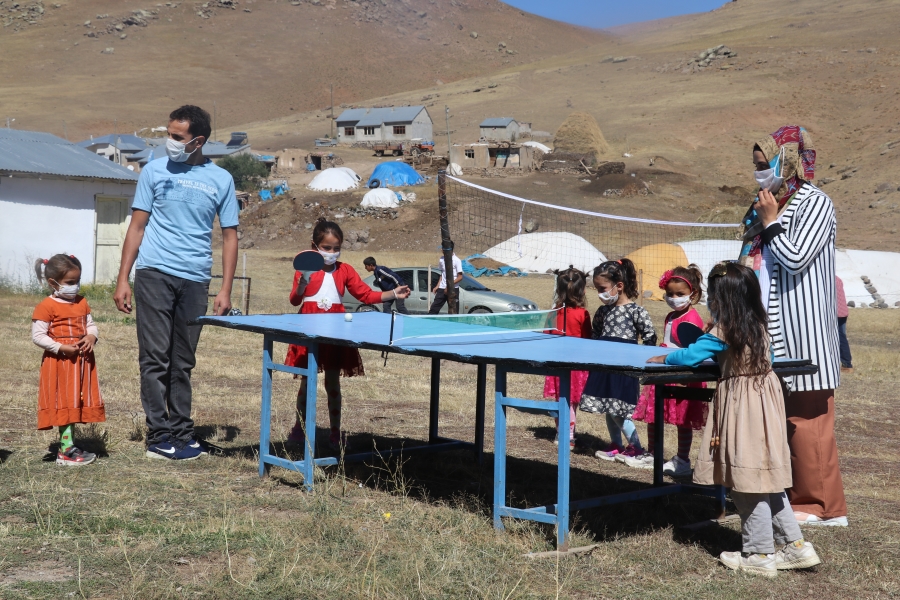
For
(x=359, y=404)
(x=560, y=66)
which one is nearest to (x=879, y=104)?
(x=560, y=66)

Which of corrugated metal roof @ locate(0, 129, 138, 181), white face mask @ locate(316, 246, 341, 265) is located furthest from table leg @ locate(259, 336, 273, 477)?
corrugated metal roof @ locate(0, 129, 138, 181)

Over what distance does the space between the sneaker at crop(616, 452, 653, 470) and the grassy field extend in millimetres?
89

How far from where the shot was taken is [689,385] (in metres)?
6.23

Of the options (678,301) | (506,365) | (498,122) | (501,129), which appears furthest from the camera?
(498,122)

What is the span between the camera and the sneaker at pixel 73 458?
5.35m

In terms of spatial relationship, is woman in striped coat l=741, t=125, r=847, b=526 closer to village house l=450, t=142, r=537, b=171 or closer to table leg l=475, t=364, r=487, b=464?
table leg l=475, t=364, r=487, b=464

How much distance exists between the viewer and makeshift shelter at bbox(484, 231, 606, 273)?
2814 centimetres

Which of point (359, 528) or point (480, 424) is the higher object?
point (480, 424)

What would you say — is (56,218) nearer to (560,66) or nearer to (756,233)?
(756,233)

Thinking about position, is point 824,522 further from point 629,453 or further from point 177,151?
point 177,151

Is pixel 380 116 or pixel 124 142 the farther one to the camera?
pixel 380 116

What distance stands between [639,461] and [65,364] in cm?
371

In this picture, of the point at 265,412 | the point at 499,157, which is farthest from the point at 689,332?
the point at 499,157

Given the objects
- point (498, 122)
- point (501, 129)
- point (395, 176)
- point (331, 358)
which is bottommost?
point (331, 358)
